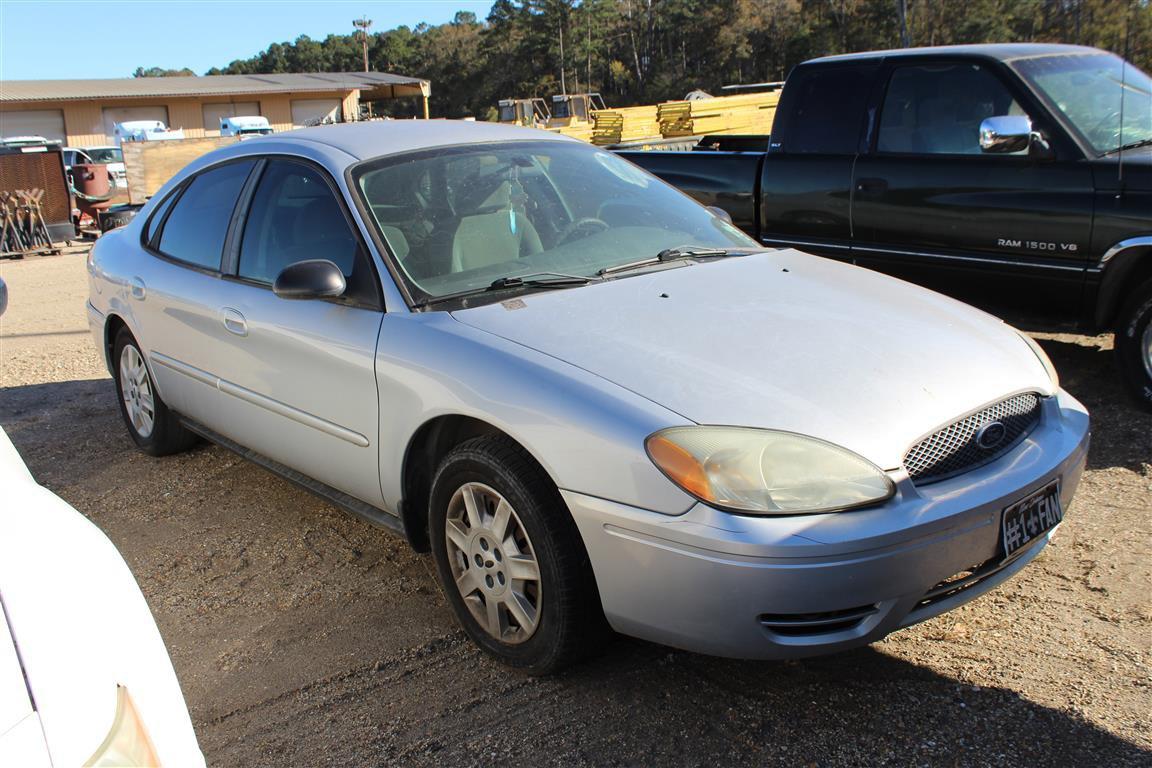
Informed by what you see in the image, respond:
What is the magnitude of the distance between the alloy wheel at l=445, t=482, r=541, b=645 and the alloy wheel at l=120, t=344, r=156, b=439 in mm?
→ 2629

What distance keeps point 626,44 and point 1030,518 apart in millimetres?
94669

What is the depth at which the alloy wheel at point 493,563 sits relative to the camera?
2.89m

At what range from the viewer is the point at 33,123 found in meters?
44.0

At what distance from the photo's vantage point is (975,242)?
5.40 m

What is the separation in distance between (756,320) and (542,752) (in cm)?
144

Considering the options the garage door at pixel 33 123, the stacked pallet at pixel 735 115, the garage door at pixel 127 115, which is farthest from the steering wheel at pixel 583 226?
the garage door at pixel 127 115

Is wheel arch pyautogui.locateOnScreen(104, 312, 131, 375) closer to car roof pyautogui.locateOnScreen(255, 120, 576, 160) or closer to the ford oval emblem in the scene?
car roof pyautogui.locateOnScreen(255, 120, 576, 160)

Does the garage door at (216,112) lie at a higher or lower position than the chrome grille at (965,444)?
higher

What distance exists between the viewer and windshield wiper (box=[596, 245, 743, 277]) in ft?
11.8

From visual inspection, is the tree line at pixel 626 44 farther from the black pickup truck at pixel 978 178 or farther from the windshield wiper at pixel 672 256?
the windshield wiper at pixel 672 256

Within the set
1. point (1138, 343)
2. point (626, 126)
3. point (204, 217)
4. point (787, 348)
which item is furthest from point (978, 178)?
point (626, 126)

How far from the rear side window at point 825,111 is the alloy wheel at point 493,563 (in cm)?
394

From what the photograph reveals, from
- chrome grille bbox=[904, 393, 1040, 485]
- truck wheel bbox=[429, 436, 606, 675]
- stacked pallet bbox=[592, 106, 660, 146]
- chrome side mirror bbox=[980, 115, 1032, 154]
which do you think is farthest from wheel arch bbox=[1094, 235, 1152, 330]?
Answer: stacked pallet bbox=[592, 106, 660, 146]

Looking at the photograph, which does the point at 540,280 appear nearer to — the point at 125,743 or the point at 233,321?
the point at 233,321
